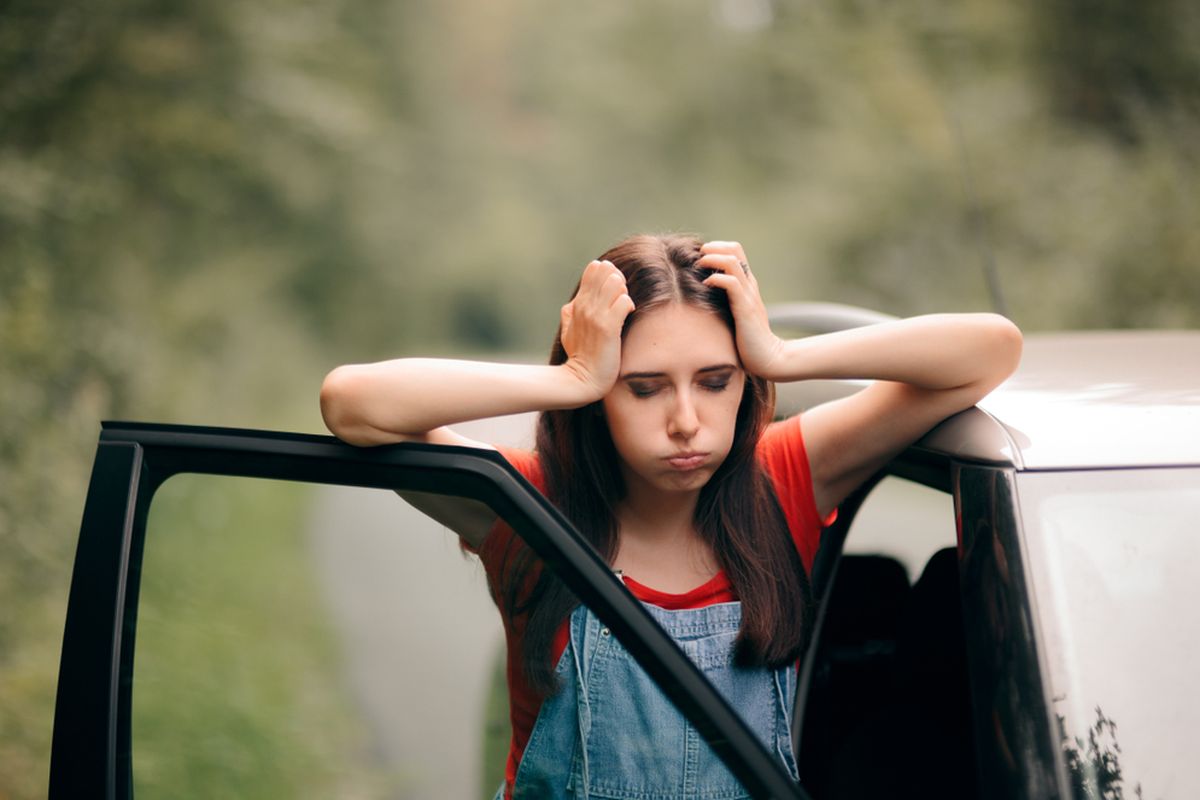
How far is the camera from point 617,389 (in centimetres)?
191

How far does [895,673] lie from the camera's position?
8.26 ft

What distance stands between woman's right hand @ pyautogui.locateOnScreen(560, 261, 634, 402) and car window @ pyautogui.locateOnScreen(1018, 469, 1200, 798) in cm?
59

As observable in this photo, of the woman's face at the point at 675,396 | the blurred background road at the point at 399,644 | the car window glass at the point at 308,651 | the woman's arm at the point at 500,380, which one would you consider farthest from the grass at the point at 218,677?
the woman's face at the point at 675,396

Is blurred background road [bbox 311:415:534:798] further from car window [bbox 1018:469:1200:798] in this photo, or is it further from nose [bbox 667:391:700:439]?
car window [bbox 1018:469:1200:798]

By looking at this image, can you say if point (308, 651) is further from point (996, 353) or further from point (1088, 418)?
point (1088, 418)

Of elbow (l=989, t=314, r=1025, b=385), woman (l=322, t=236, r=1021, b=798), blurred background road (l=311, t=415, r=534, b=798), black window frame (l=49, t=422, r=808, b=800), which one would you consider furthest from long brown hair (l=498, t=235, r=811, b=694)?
blurred background road (l=311, t=415, r=534, b=798)

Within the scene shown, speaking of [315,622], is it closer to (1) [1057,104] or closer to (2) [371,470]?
(2) [371,470]

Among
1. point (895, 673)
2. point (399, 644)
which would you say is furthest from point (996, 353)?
point (399, 644)

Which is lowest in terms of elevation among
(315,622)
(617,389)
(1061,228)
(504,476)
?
(504,476)

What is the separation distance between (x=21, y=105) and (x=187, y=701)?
4.92 meters

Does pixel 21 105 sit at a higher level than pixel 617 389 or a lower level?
higher

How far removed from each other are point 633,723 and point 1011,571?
1.77 ft

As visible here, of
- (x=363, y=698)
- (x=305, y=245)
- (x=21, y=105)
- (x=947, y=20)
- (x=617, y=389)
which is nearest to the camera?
(x=617, y=389)

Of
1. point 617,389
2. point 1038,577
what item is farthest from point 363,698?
point 1038,577
